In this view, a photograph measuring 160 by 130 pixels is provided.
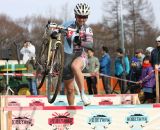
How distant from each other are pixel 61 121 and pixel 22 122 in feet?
2.06

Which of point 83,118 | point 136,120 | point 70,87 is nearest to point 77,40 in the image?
point 70,87

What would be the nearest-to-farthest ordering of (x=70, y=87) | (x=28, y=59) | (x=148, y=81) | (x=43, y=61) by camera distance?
(x=43, y=61) → (x=70, y=87) → (x=148, y=81) → (x=28, y=59)

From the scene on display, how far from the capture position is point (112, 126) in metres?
8.31

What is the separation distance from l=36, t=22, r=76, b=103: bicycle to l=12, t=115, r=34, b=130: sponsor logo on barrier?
3.13 ft

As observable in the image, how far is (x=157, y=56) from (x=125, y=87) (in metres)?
2.89

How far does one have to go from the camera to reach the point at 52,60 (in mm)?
8820

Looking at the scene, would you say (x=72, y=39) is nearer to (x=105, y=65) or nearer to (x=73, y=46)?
(x=73, y=46)

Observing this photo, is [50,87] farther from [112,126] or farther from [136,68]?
[136,68]

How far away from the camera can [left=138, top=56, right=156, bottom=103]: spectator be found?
13.3 m

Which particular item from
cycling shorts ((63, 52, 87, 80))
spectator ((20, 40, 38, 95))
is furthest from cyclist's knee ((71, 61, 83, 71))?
spectator ((20, 40, 38, 95))

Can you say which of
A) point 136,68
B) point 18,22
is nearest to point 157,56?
point 136,68

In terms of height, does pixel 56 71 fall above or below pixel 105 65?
below

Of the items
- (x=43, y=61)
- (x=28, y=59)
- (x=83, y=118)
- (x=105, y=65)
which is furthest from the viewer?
(x=105, y=65)

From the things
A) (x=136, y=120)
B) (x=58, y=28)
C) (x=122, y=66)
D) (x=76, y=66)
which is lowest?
(x=136, y=120)
